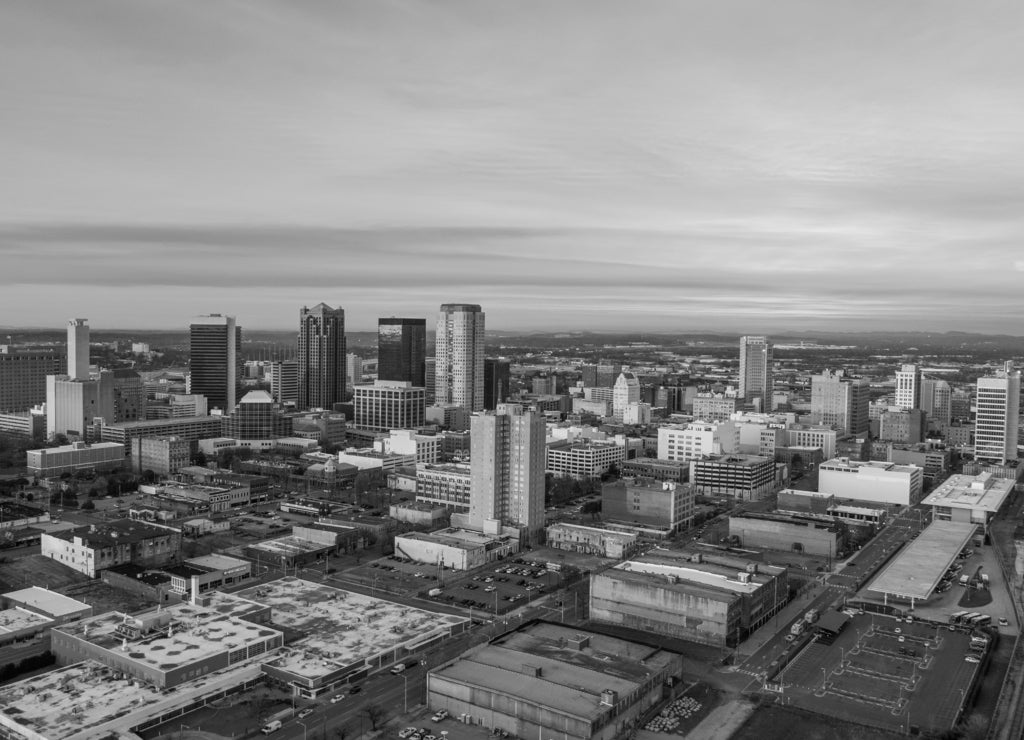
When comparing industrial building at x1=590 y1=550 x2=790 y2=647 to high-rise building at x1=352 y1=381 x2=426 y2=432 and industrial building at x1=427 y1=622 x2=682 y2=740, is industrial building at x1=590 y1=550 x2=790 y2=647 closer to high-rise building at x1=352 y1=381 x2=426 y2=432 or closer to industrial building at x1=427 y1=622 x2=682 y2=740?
industrial building at x1=427 y1=622 x2=682 y2=740

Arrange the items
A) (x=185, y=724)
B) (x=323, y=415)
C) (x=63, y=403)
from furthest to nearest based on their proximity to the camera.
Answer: (x=323, y=415) → (x=63, y=403) → (x=185, y=724)

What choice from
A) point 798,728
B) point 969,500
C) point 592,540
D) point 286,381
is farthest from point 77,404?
point 798,728

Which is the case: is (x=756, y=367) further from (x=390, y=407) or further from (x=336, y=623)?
(x=336, y=623)

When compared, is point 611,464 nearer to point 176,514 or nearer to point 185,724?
point 176,514

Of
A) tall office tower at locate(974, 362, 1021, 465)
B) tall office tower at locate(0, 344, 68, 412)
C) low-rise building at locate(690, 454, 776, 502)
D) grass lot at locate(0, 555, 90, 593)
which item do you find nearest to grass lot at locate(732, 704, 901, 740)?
grass lot at locate(0, 555, 90, 593)

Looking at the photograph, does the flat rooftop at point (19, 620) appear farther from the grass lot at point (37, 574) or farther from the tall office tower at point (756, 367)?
the tall office tower at point (756, 367)

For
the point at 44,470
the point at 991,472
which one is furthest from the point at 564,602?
the point at 44,470
